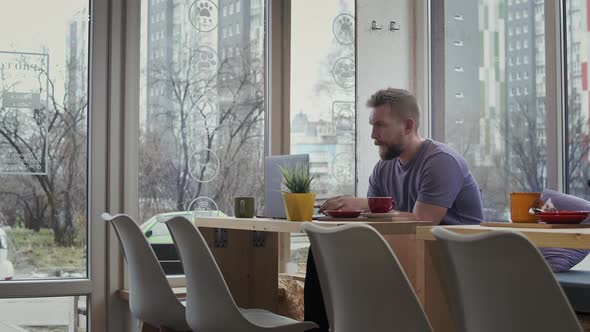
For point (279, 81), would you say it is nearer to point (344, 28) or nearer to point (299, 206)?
point (344, 28)

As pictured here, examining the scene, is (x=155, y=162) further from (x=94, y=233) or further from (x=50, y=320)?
(x=50, y=320)

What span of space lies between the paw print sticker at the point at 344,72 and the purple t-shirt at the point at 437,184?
1254 millimetres

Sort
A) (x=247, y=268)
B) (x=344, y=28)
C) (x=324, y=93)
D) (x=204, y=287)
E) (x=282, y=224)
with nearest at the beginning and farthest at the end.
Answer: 1. (x=204, y=287)
2. (x=282, y=224)
3. (x=247, y=268)
4. (x=324, y=93)
5. (x=344, y=28)

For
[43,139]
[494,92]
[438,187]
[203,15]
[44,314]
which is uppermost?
[203,15]

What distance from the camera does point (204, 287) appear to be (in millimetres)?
2816

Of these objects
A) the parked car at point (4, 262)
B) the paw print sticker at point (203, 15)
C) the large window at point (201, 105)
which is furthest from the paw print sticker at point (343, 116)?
the parked car at point (4, 262)

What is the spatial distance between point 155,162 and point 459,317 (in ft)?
10.3

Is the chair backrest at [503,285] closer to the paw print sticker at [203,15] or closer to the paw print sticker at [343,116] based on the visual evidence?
the paw print sticker at [203,15]

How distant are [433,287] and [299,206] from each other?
32.3 inches

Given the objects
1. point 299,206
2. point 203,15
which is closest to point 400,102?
point 299,206

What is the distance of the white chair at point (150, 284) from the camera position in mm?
3166

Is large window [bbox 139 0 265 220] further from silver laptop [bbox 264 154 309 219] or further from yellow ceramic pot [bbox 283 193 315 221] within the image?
yellow ceramic pot [bbox 283 193 315 221]

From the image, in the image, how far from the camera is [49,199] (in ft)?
14.7

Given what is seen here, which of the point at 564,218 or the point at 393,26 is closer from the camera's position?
the point at 564,218
